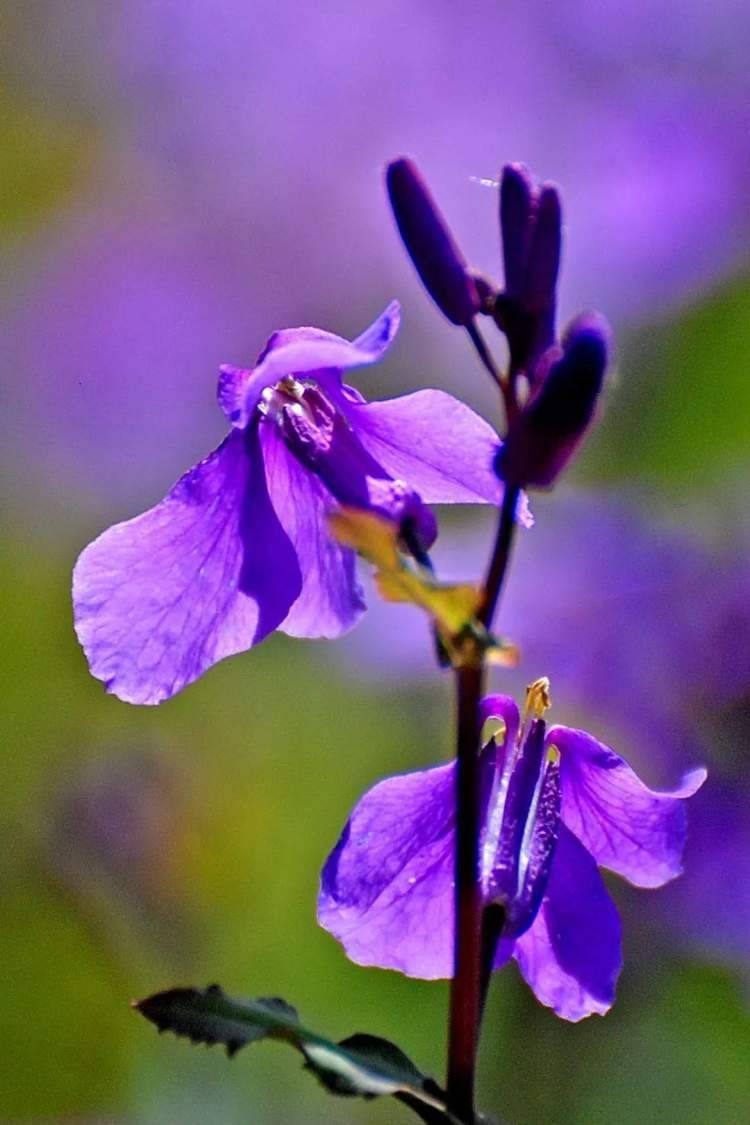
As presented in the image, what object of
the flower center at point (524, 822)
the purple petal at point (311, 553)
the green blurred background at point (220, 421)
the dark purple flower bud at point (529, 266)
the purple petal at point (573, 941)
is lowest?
the green blurred background at point (220, 421)

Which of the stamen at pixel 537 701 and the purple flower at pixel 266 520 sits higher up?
the purple flower at pixel 266 520

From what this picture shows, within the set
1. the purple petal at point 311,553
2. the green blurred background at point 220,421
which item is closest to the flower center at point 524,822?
the purple petal at point 311,553

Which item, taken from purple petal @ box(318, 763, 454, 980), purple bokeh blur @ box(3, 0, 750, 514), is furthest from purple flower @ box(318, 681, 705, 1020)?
purple bokeh blur @ box(3, 0, 750, 514)

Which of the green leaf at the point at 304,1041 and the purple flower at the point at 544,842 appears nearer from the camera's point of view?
the green leaf at the point at 304,1041

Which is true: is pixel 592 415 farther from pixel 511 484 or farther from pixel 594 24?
pixel 594 24

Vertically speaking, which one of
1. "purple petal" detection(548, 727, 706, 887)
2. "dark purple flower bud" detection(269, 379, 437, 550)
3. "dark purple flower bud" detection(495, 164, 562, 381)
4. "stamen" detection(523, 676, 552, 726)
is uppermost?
"dark purple flower bud" detection(495, 164, 562, 381)

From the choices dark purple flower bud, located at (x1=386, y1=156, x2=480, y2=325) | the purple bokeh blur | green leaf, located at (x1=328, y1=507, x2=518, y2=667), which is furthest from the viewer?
the purple bokeh blur

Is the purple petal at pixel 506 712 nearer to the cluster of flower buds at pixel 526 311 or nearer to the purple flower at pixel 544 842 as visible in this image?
the purple flower at pixel 544 842

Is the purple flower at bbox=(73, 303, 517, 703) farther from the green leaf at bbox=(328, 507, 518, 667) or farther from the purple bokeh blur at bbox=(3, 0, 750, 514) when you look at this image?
the purple bokeh blur at bbox=(3, 0, 750, 514)
